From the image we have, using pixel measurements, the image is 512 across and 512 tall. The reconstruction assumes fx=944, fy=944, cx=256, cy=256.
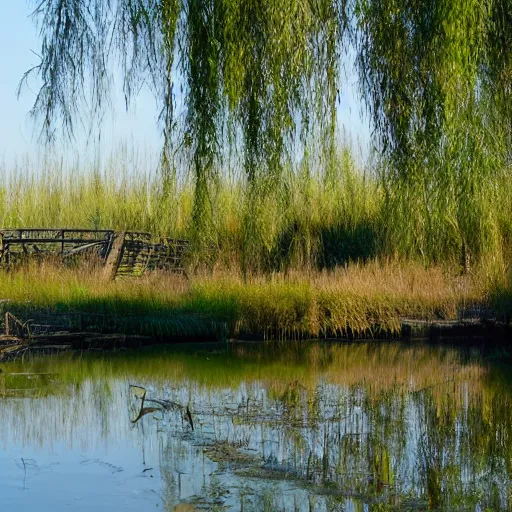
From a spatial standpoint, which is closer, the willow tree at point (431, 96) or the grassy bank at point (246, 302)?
the willow tree at point (431, 96)

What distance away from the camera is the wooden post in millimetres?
13250

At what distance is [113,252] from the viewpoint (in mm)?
13578

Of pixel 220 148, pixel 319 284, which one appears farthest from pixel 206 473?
pixel 319 284

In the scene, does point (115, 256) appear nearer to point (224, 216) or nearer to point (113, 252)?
point (113, 252)

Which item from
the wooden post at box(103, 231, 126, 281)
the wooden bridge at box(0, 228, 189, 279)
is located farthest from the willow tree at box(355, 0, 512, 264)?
the wooden post at box(103, 231, 126, 281)

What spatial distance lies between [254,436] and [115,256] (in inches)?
324

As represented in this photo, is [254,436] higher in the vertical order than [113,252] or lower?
lower

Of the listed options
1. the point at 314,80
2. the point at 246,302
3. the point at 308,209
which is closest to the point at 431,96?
the point at 314,80

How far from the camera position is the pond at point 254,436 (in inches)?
173

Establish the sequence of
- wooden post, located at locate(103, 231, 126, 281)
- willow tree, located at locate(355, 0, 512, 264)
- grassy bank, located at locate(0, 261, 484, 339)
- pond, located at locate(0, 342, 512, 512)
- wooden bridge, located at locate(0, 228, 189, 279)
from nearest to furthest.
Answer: pond, located at locate(0, 342, 512, 512)
willow tree, located at locate(355, 0, 512, 264)
grassy bank, located at locate(0, 261, 484, 339)
wooden post, located at locate(103, 231, 126, 281)
wooden bridge, located at locate(0, 228, 189, 279)

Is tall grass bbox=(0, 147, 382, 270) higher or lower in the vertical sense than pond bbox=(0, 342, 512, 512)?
higher

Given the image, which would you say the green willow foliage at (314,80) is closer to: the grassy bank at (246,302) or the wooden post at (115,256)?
the grassy bank at (246,302)

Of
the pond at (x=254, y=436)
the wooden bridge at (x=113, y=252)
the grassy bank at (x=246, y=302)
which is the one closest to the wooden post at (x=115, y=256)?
the wooden bridge at (x=113, y=252)

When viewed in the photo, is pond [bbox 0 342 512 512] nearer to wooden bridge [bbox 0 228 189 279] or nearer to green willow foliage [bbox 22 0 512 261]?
green willow foliage [bbox 22 0 512 261]
